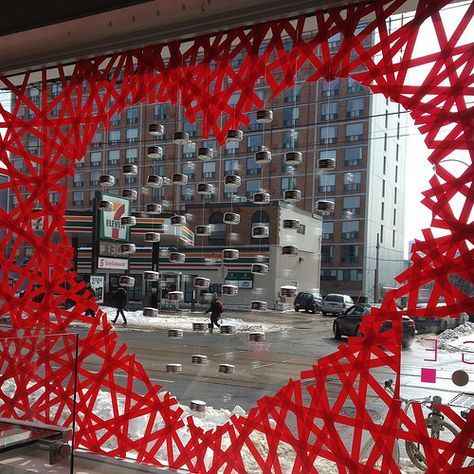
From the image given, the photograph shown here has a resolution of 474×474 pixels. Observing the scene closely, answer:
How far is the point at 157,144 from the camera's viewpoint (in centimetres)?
400

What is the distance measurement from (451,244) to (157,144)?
2259 mm

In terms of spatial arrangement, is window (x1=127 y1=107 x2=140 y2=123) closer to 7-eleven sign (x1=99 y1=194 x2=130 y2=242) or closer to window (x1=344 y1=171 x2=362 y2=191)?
7-eleven sign (x1=99 y1=194 x2=130 y2=242)

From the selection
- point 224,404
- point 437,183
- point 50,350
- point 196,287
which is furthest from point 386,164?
point 50,350

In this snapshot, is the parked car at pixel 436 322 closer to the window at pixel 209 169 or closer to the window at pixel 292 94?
the window at pixel 292 94

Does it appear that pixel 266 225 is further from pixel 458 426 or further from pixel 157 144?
pixel 458 426

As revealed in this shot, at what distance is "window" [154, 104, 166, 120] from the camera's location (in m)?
3.82

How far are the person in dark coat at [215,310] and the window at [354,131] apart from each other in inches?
55.0

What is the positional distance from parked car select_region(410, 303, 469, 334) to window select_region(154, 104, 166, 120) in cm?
221

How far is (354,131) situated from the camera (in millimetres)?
3379

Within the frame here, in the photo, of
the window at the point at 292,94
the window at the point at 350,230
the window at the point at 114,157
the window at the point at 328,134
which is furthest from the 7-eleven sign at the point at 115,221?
the window at the point at 350,230

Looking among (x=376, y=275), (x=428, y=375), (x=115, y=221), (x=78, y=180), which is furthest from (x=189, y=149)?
(x=428, y=375)

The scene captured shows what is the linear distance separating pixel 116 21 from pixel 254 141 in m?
1.12

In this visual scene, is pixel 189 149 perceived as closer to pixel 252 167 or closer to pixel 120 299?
pixel 252 167

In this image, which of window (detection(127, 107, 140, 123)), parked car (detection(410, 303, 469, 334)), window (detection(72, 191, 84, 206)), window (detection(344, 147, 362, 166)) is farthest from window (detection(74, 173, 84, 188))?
parked car (detection(410, 303, 469, 334))
